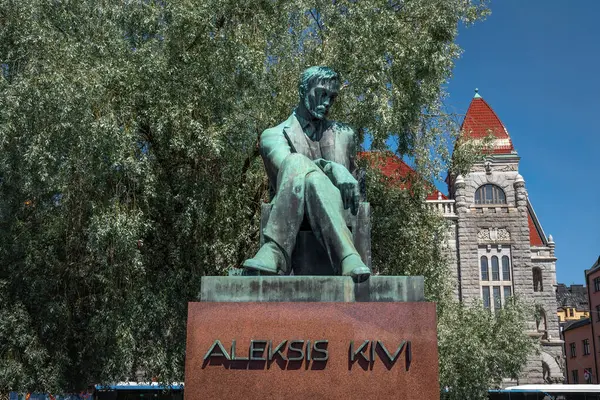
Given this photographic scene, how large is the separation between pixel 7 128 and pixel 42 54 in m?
1.62

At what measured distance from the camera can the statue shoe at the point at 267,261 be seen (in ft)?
16.2

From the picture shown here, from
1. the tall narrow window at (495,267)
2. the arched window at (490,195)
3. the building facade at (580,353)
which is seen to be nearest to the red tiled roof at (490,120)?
the arched window at (490,195)

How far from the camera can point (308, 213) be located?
5.19 m

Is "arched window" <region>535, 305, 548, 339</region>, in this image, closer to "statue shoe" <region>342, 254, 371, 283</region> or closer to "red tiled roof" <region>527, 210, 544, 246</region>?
"red tiled roof" <region>527, 210, 544, 246</region>

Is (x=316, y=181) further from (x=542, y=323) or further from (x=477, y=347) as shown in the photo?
(x=542, y=323)

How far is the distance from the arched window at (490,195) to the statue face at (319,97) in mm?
34324

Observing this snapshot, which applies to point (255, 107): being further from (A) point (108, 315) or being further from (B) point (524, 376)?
(B) point (524, 376)

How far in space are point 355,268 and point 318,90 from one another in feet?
5.74

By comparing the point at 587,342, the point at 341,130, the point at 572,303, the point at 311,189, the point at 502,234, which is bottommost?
the point at 311,189

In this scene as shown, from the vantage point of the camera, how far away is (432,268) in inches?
523

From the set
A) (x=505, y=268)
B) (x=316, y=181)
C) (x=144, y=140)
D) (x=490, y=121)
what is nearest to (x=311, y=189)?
(x=316, y=181)

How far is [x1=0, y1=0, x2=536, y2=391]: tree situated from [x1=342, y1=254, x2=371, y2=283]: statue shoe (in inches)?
242

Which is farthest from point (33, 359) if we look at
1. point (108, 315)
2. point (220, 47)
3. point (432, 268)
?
point (432, 268)

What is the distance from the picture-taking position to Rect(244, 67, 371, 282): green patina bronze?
5.05 metres
